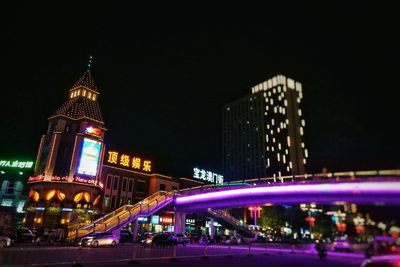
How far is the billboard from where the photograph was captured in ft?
161

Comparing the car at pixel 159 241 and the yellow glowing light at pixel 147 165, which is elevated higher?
the yellow glowing light at pixel 147 165

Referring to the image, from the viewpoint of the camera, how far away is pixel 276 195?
1433 inches

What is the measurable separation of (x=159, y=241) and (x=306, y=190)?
17.4m

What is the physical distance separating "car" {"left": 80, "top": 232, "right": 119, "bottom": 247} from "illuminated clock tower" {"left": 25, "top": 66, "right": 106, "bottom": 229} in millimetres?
13631

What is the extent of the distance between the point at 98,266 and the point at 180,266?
13.9ft

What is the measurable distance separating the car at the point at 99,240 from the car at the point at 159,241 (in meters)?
3.56

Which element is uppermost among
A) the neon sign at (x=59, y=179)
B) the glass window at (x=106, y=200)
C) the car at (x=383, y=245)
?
the neon sign at (x=59, y=179)

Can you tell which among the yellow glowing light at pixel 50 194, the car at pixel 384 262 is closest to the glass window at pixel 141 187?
the yellow glowing light at pixel 50 194

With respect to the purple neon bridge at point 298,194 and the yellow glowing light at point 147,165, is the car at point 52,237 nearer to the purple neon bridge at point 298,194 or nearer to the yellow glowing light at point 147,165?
the purple neon bridge at point 298,194

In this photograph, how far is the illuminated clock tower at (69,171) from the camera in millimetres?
45375

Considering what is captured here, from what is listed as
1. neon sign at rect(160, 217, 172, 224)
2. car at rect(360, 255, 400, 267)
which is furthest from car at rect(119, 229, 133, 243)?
car at rect(360, 255, 400, 267)

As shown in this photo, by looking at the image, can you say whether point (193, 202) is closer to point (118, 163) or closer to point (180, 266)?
point (118, 163)

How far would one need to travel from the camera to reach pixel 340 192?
1222 inches

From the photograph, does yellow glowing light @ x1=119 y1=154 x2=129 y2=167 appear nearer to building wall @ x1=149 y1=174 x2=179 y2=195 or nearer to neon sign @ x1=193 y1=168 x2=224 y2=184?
building wall @ x1=149 y1=174 x2=179 y2=195
